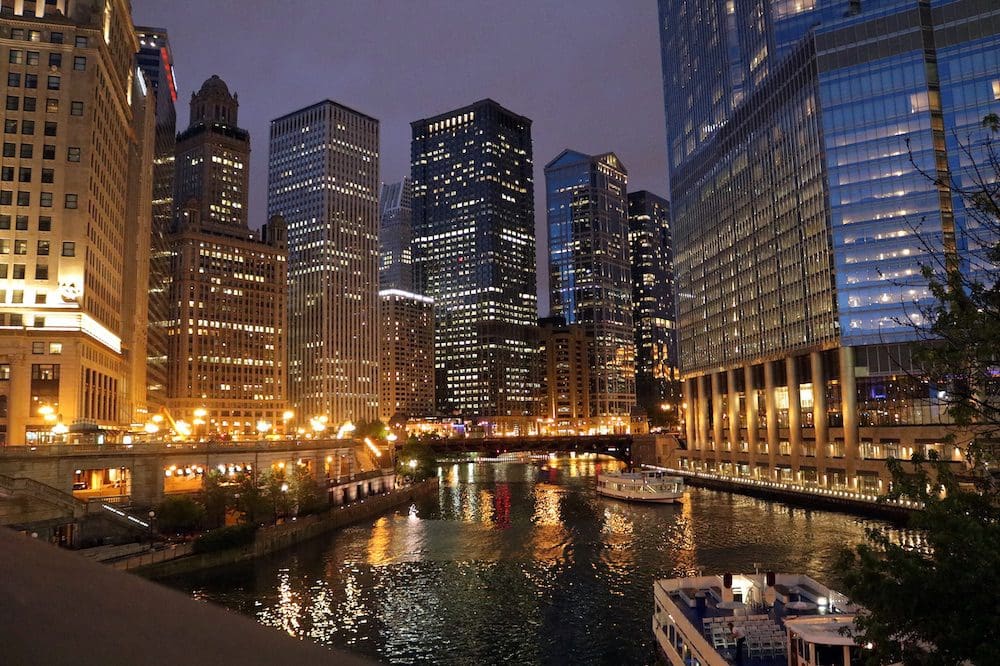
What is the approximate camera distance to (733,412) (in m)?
157

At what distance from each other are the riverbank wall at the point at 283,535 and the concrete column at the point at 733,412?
7120 centimetres

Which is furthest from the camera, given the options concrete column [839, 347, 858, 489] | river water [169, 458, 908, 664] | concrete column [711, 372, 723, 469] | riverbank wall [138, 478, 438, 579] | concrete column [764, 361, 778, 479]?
concrete column [711, 372, 723, 469]

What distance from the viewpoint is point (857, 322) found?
11850 cm

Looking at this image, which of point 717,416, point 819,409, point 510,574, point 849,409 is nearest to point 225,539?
point 510,574

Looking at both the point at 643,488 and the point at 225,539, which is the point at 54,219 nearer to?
the point at 225,539

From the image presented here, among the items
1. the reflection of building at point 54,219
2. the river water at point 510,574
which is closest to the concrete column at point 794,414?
the river water at point 510,574

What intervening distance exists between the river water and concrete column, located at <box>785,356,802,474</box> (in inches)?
949

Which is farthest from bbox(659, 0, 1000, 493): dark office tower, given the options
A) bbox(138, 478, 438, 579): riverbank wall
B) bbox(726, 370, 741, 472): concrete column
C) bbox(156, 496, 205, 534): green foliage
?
bbox(156, 496, 205, 534): green foliage

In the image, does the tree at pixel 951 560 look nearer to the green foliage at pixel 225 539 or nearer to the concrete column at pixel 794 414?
the green foliage at pixel 225 539

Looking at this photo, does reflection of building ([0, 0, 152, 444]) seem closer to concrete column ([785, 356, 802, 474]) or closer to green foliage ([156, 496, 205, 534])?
green foliage ([156, 496, 205, 534])

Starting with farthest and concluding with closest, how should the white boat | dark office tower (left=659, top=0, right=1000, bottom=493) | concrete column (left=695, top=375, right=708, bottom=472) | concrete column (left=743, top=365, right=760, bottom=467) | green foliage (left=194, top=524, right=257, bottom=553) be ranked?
concrete column (left=695, top=375, right=708, bottom=472) < concrete column (left=743, top=365, right=760, bottom=467) < the white boat < dark office tower (left=659, top=0, right=1000, bottom=493) < green foliage (left=194, top=524, right=257, bottom=553)

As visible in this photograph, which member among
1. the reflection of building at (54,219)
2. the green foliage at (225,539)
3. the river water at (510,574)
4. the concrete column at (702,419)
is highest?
the reflection of building at (54,219)

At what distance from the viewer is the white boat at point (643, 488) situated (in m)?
117

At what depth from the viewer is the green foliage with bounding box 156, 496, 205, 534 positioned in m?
71.9
